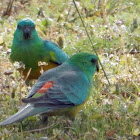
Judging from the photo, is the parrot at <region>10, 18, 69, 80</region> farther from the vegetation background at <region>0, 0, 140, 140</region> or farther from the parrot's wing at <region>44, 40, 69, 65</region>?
the vegetation background at <region>0, 0, 140, 140</region>

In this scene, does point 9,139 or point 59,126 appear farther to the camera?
point 59,126

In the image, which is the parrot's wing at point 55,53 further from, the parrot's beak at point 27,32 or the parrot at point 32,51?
the parrot's beak at point 27,32

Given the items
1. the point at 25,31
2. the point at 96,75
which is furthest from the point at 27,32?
the point at 96,75

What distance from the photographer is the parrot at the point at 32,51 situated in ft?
20.3

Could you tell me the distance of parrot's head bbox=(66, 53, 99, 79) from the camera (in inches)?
211

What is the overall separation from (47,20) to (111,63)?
60.5 inches

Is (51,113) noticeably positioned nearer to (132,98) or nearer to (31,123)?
(31,123)

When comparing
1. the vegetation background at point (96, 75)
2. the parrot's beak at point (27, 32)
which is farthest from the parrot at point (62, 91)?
the parrot's beak at point (27, 32)

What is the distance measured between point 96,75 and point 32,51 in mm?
742

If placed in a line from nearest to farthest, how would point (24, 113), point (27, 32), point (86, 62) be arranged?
point (24, 113)
point (86, 62)
point (27, 32)

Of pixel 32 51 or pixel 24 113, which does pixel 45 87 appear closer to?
pixel 24 113

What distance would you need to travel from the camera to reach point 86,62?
541cm

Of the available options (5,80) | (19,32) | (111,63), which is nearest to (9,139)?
(5,80)

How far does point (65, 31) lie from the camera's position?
8164 mm
